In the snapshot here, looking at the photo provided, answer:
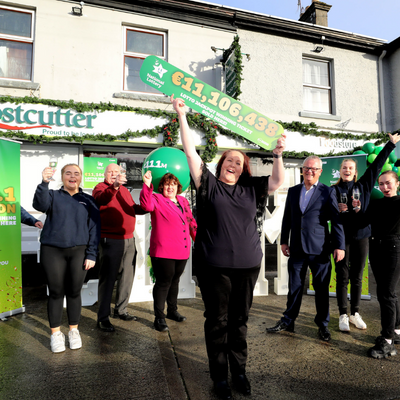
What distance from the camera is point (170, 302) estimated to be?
372 centimetres

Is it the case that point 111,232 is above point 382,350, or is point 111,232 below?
above

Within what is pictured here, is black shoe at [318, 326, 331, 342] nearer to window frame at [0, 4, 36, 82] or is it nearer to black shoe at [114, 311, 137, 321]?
black shoe at [114, 311, 137, 321]

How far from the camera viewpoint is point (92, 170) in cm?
665

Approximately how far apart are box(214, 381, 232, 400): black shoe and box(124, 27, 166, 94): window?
250 inches

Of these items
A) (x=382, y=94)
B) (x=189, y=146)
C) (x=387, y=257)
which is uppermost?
(x=382, y=94)

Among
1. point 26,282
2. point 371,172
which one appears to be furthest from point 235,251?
point 26,282

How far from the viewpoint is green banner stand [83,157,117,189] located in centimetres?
661

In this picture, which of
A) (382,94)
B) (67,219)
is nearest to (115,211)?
(67,219)

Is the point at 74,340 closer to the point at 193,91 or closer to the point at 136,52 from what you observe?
the point at 193,91

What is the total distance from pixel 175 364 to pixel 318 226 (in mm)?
1964

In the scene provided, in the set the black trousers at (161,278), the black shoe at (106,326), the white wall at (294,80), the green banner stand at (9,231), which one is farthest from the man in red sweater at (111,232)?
the white wall at (294,80)

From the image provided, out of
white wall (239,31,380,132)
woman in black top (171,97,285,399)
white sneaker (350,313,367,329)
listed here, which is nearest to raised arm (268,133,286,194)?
woman in black top (171,97,285,399)

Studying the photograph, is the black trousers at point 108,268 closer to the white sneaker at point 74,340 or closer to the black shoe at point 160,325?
the white sneaker at point 74,340

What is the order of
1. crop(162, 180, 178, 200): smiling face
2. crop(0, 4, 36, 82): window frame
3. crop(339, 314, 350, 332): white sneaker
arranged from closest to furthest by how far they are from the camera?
1. crop(339, 314, 350, 332): white sneaker
2. crop(162, 180, 178, 200): smiling face
3. crop(0, 4, 36, 82): window frame
